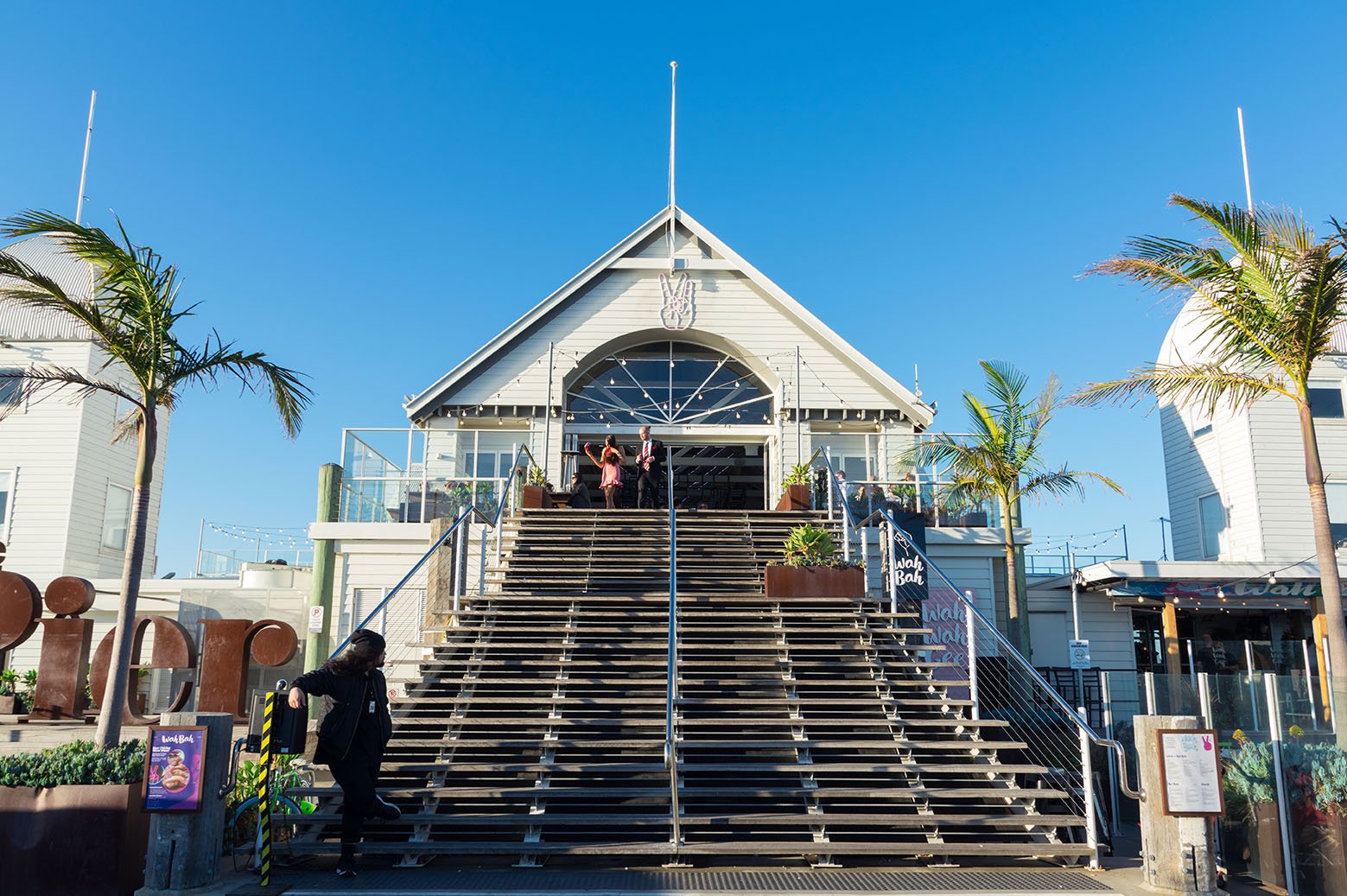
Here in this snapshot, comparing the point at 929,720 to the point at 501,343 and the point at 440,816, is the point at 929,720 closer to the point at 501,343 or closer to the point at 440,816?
the point at 440,816

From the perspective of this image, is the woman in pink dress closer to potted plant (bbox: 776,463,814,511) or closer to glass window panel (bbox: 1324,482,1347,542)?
potted plant (bbox: 776,463,814,511)

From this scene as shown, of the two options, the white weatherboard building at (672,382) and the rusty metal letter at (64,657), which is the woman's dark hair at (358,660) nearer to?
the rusty metal letter at (64,657)

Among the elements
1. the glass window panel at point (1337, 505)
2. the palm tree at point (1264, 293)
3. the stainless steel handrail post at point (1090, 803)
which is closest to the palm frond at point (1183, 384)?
the palm tree at point (1264, 293)

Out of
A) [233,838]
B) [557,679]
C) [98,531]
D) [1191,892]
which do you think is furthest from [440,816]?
[98,531]

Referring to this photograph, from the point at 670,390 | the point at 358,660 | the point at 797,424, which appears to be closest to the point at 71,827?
the point at 358,660

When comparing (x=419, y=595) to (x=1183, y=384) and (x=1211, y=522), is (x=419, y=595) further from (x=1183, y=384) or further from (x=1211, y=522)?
(x=1211, y=522)

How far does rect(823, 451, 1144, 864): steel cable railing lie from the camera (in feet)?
32.3

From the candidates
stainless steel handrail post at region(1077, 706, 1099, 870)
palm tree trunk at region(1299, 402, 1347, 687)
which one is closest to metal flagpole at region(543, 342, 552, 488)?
stainless steel handrail post at region(1077, 706, 1099, 870)

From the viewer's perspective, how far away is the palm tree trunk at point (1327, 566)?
28.5 feet

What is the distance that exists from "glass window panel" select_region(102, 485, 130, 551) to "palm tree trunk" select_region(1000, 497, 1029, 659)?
1902 centimetres

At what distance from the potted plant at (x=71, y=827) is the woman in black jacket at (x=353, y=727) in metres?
1.29

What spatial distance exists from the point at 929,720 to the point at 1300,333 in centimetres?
521

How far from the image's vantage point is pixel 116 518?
23297 mm

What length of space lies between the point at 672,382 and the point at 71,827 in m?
14.3
